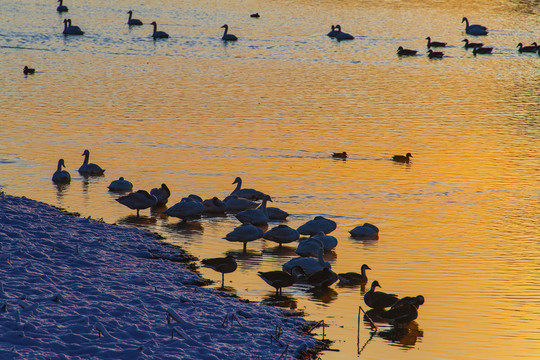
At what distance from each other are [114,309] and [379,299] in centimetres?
500

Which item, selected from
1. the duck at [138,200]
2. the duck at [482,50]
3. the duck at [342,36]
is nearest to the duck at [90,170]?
the duck at [138,200]

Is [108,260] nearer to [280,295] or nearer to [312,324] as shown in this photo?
[280,295]

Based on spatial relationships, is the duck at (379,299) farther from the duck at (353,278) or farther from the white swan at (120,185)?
the white swan at (120,185)

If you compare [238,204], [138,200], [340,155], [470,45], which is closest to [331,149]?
[340,155]

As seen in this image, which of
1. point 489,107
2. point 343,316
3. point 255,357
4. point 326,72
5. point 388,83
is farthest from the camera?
point 326,72

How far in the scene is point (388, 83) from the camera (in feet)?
158

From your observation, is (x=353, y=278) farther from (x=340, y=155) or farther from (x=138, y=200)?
(x=340, y=155)

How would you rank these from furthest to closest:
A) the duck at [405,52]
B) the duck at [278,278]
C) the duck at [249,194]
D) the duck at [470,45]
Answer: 1. the duck at [470,45]
2. the duck at [405,52]
3. the duck at [249,194]
4. the duck at [278,278]

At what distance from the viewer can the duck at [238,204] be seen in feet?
72.6

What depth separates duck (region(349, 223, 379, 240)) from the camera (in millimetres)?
19672

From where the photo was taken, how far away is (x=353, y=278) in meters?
16.3

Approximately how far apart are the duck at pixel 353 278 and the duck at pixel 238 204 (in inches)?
243

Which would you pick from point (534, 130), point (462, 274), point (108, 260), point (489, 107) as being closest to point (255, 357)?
point (108, 260)

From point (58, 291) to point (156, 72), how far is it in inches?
1481
